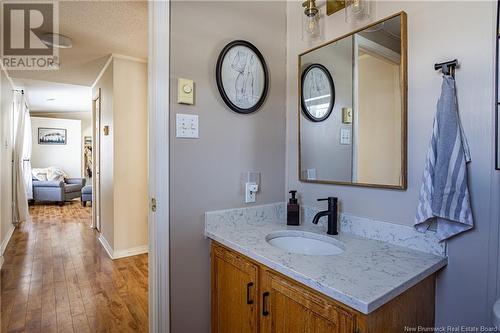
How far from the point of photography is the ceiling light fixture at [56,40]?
8.17ft

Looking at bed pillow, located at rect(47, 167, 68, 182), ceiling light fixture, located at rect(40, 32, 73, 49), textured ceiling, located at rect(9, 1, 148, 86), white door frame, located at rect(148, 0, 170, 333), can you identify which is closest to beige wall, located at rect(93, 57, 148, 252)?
textured ceiling, located at rect(9, 1, 148, 86)

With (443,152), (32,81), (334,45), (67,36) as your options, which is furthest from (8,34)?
(443,152)

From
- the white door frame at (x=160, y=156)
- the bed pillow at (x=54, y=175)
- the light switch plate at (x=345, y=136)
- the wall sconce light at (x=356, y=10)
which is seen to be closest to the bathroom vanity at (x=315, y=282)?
the white door frame at (x=160, y=156)

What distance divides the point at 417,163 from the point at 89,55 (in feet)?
11.0

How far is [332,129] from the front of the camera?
4.86 feet

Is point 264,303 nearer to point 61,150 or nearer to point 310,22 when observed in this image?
point 310,22

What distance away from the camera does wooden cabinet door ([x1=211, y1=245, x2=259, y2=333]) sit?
44.3 inches

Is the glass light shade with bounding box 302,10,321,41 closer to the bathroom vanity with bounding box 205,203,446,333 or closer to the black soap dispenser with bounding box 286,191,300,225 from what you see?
the black soap dispenser with bounding box 286,191,300,225

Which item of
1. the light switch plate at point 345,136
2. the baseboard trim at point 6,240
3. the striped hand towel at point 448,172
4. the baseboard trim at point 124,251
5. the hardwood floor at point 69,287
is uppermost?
the light switch plate at point 345,136

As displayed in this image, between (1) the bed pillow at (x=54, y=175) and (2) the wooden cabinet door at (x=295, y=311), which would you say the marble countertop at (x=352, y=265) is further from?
(1) the bed pillow at (x=54, y=175)

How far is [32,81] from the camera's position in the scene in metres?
4.24

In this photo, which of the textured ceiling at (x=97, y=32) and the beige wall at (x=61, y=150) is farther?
the beige wall at (x=61, y=150)

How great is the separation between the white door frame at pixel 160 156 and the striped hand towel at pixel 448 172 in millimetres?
1107

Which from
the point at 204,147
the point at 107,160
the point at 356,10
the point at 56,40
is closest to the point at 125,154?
the point at 107,160
